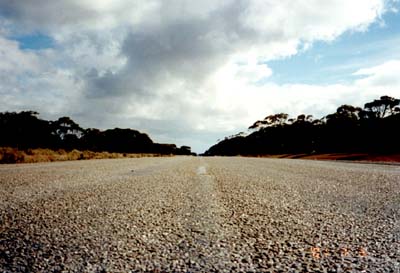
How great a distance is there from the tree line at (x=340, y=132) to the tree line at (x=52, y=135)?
38145 mm

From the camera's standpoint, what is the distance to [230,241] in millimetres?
2811

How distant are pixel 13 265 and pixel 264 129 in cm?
8427

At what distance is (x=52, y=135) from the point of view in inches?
2547

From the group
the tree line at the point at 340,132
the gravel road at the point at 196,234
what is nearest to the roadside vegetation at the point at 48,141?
the gravel road at the point at 196,234

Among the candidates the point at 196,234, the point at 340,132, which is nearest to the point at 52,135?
the point at 340,132

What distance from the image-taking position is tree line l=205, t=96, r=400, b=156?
139 ft

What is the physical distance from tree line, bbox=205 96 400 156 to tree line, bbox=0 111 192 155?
38.1 m

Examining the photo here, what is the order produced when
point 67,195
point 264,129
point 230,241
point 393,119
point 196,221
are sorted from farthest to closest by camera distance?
point 264,129, point 393,119, point 67,195, point 196,221, point 230,241

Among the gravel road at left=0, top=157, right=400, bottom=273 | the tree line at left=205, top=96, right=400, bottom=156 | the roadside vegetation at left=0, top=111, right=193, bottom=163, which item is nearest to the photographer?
the gravel road at left=0, top=157, right=400, bottom=273

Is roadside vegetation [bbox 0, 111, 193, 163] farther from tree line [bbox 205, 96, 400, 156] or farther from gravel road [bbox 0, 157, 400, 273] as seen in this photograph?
tree line [bbox 205, 96, 400, 156]

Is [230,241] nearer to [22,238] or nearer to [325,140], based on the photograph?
[22,238]

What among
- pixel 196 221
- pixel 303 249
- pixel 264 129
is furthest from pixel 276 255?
pixel 264 129

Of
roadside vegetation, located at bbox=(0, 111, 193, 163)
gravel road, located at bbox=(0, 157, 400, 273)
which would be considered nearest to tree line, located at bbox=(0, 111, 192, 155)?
roadside vegetation, located at bbox=(0, 111, 193, 163)

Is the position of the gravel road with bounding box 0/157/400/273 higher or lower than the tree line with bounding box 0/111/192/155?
lower
